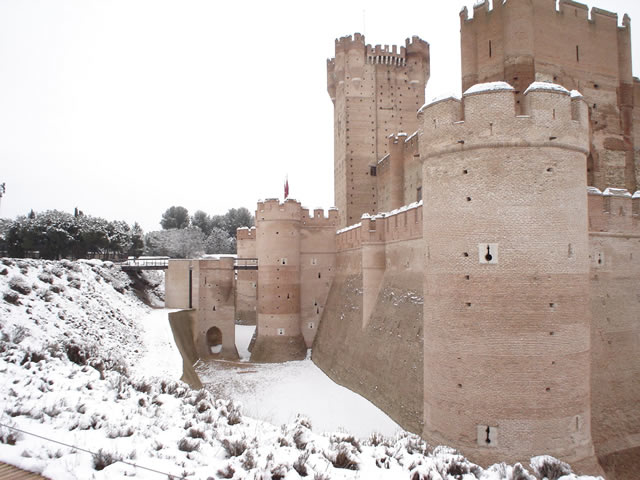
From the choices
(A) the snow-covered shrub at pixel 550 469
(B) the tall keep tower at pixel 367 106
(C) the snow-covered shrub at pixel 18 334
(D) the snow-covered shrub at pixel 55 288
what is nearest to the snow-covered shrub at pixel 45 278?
(D) the snow-covered shrub at pixel 55 288

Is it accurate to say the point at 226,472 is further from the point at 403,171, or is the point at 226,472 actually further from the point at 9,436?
the point at 403,171

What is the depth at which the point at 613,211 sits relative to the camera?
45.6 feet

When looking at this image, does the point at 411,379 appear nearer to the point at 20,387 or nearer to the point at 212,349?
the point at 20,387

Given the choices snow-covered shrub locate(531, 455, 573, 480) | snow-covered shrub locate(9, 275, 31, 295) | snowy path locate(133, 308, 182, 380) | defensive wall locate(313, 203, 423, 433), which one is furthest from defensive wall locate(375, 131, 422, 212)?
snow-covered shrub locate(531, 455, 573, 480)

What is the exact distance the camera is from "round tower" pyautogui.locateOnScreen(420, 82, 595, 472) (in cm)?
977

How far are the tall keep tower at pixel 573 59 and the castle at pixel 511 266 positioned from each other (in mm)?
51

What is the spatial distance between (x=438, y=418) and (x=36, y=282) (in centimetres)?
1423

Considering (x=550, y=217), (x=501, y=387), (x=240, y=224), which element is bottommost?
(x=501, y=387)

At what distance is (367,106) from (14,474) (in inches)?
1109

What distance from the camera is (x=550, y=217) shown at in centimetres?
995

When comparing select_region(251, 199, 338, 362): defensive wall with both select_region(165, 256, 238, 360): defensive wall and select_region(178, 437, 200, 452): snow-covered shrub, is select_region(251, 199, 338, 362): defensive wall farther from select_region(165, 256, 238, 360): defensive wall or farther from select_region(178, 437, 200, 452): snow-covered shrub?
select_region(178, 437, 200, 452): snow-covered shrub

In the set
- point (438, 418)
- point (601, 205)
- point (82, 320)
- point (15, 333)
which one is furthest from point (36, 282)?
point (601, 205)

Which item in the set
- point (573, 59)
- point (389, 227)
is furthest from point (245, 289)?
point (573, 59)

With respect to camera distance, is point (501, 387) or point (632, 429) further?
point (632, 429)
